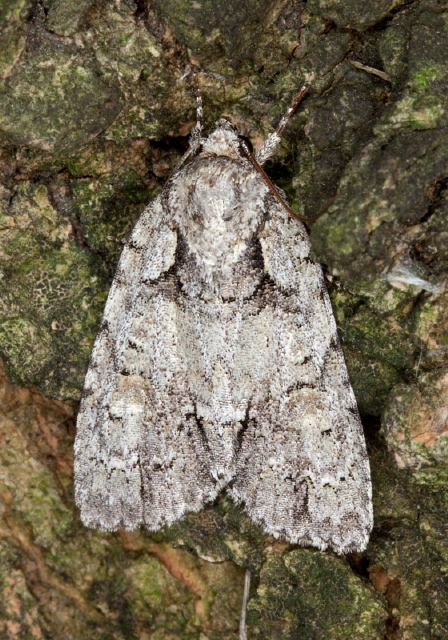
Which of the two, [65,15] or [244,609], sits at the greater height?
[65,15]

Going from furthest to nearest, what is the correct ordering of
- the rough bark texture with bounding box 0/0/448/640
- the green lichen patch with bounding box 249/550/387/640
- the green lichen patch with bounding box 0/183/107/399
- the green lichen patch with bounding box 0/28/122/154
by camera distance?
the green lichen patch with bounding box 0/183/107/399 < the green lichen patch with bounding box 249/550/387/640 < the green lichen patch with bounding box 0/28/122/154 < the rough bark texture with bounding box 0/0/448/640

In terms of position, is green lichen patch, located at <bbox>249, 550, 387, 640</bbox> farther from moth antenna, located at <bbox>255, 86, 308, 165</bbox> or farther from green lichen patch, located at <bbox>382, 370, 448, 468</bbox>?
moth antenna, located at <bbox>255, 86, 308, 165</bbox>

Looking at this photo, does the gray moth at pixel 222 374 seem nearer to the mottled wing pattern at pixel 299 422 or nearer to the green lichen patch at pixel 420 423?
the mottled wing pattern at pixel 299 422

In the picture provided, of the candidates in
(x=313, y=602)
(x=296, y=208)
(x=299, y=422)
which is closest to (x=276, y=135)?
(x=296, y=208)

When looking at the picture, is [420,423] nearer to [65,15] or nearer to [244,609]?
[244,609]

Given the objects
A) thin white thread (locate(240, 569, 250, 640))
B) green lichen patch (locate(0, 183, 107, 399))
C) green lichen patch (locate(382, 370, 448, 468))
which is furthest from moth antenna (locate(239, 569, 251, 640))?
green lichen patch (locate(0, 183, 107, 399))

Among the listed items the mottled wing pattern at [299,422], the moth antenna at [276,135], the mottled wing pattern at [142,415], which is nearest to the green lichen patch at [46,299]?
the mottled wing pattern at [142,415]

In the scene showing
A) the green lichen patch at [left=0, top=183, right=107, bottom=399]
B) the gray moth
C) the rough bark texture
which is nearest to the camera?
the rough bark texture
